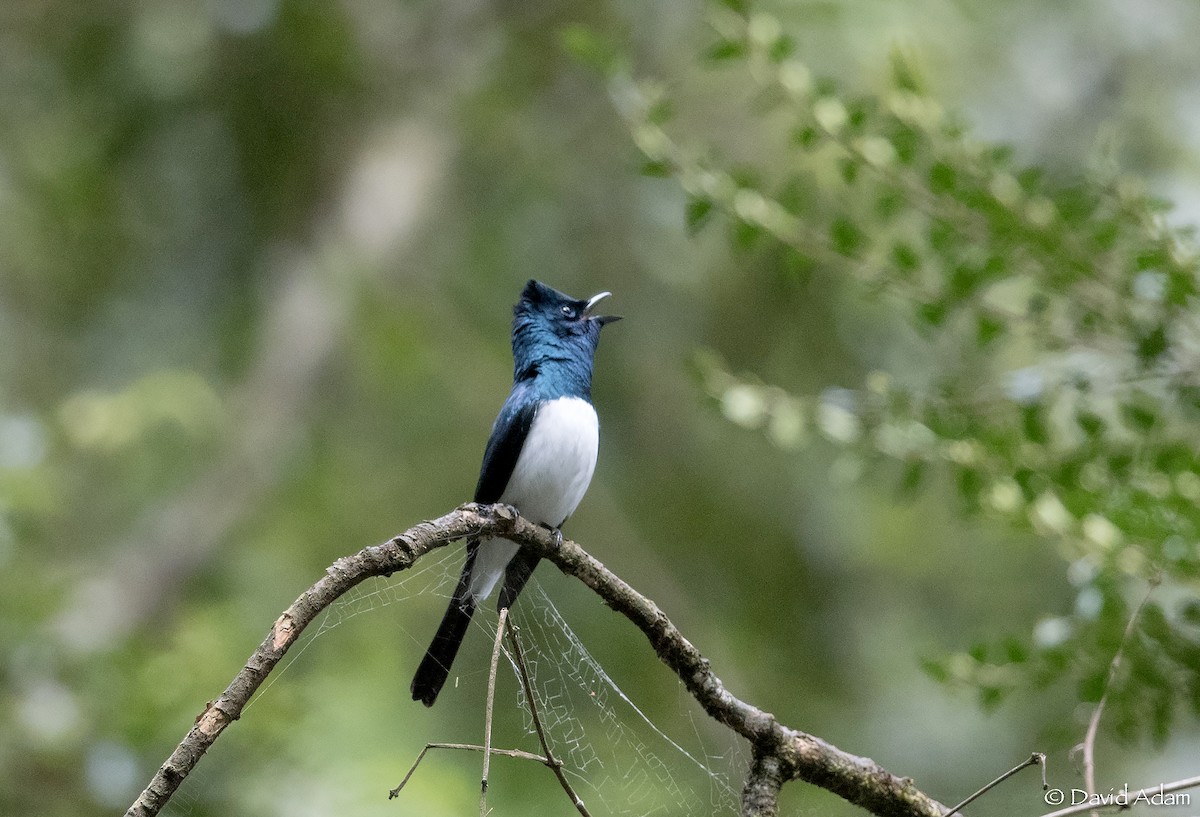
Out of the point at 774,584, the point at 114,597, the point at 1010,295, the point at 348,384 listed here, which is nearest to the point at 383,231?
the point at 348,384

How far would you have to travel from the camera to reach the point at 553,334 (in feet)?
13.8

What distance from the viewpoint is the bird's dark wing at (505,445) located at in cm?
380

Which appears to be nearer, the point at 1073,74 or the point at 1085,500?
the point at 1085,500

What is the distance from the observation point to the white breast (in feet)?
12.1

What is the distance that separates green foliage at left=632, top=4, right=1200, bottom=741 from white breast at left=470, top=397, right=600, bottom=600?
58 cm

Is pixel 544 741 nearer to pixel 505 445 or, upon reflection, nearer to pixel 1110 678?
pixel 1110 678

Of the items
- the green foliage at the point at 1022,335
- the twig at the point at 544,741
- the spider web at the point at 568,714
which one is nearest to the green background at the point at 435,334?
the spider web at the point at 568,714

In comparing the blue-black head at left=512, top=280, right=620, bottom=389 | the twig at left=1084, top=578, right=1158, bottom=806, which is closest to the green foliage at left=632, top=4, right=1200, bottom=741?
the twig at left=1084, top=578, right=1158, bottom=806

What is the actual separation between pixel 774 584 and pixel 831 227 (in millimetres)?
3771

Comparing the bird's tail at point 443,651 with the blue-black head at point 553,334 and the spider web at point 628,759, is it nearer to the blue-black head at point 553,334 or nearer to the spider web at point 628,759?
the spider web at point 628,759

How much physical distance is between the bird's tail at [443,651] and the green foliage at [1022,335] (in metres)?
0.91

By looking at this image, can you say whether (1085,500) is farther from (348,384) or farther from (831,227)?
(348,384)

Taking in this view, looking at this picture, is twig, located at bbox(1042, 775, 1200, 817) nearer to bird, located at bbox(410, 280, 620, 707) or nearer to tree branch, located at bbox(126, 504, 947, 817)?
tree branch, located at bbox(126, 504, 947, 817)

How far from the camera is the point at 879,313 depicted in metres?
6.40
